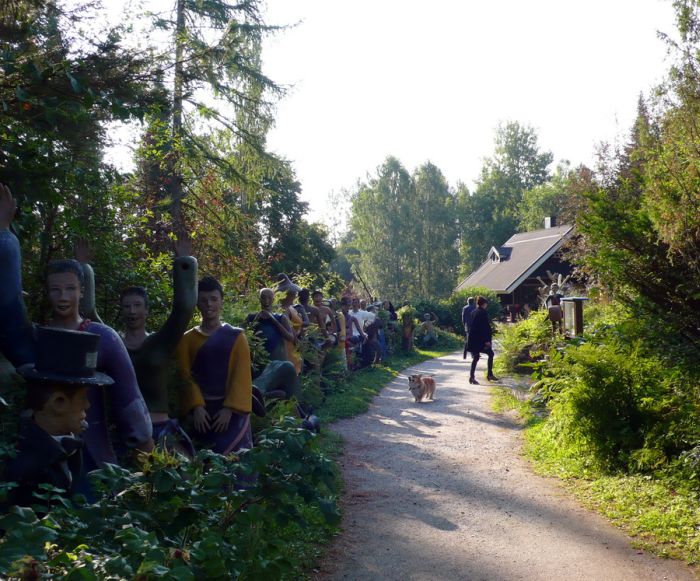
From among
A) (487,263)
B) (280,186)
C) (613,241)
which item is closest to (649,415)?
(613,241)

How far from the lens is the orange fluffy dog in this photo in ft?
44.2

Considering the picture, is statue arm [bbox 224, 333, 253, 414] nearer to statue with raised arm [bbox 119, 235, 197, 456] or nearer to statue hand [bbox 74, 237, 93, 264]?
statue with raised arm [bbox 119, 235, 197, 456]

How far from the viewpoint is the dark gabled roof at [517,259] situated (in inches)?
1613

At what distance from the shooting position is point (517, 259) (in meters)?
45.0

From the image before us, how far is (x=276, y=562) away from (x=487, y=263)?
48.9m

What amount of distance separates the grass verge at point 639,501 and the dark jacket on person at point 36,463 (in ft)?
13.6

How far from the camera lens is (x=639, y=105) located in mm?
12461

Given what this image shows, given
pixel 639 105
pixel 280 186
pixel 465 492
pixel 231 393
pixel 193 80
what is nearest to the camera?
pixel 231 393

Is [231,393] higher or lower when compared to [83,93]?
lower

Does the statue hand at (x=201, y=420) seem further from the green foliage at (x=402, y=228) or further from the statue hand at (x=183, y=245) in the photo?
the green foliage at (x=402, y=228)

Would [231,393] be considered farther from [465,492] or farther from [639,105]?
[639,105]

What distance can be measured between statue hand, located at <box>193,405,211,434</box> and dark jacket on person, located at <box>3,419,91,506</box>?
170 centimetres

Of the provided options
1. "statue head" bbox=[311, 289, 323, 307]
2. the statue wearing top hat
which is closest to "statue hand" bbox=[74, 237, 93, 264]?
the statue wearing top hat

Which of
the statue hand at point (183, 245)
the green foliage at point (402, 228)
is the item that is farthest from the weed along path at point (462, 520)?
the green foliage at point (402, 228)
